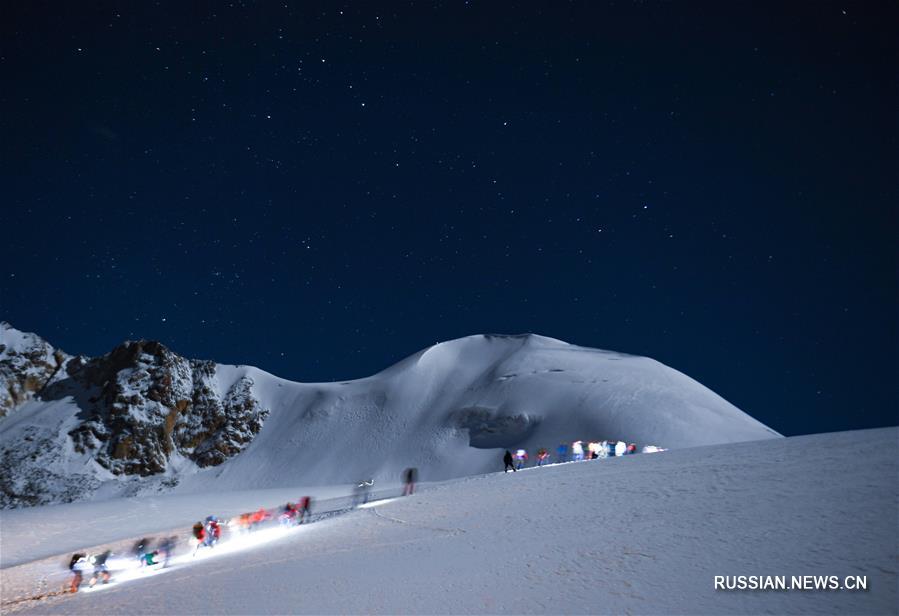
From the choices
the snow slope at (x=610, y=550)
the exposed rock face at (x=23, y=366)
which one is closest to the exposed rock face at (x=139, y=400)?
the exposed rock face at (x=23, y=366)

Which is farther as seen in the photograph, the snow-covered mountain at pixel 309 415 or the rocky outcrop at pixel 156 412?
the rocky outcrop at pixel 156 412

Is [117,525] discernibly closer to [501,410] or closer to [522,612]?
[522,612]

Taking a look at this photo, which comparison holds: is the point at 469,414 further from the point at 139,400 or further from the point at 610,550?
the point at 139,400

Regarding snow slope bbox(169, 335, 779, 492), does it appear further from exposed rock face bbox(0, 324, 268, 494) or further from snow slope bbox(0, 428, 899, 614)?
snow slope bbox(0, 428, 899, 614)

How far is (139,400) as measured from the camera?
94625 millimetres

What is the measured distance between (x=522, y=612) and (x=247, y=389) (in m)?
102

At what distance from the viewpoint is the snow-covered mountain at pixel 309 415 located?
60812 millimetres

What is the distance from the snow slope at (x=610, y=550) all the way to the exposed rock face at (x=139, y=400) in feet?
271

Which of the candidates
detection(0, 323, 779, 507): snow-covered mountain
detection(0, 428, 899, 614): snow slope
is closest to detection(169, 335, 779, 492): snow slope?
detection(0, 323, 779, 507): snow-covered mountain

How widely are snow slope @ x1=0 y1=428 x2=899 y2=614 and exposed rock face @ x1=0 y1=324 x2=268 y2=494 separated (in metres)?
82.5

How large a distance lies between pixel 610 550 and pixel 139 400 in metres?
105

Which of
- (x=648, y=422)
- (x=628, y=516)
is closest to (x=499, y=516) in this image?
(x=628, y=516)

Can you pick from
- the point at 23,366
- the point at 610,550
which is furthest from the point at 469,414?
the point at 23,366

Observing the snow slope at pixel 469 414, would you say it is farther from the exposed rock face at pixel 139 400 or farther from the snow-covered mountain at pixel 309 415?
the exposed rock face at pixel 139 400
